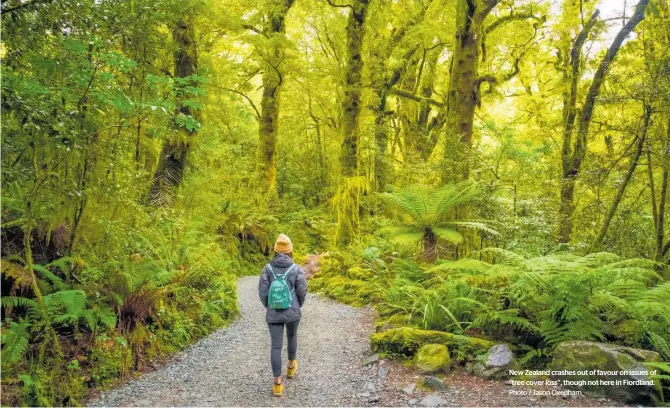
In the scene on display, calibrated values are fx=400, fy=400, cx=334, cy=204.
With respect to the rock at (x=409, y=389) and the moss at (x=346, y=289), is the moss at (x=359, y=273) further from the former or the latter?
the rock at (x=409, y=389)

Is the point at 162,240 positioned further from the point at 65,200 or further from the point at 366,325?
the point at 366,325

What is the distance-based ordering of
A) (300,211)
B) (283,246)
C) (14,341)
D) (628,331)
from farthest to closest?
(300,211)
(283,246)
(628,331)
(14,341)

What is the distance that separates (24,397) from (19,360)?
0.40 meters

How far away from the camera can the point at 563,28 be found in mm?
12930

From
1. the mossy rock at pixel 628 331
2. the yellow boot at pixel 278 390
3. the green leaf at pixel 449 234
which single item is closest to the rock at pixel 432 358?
the yellow boot at pixel 278 390

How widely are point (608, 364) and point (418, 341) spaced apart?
191 centimetres

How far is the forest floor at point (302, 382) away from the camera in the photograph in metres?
3.91

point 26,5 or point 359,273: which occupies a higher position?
point 26,5

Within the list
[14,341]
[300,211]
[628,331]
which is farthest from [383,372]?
[300,211]

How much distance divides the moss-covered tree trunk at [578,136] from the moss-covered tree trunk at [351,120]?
4.87 m

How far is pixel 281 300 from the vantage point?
4312 mm

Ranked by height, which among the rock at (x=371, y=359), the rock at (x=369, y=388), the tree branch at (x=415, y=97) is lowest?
the rock at (x=369, y=388)

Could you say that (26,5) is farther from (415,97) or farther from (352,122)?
(415,97)

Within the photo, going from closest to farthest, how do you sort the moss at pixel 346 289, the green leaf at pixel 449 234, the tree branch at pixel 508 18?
the green leaf at pixel 449 234 < the moss at pixel 346 289 < the tree branch at pixel 508 18
